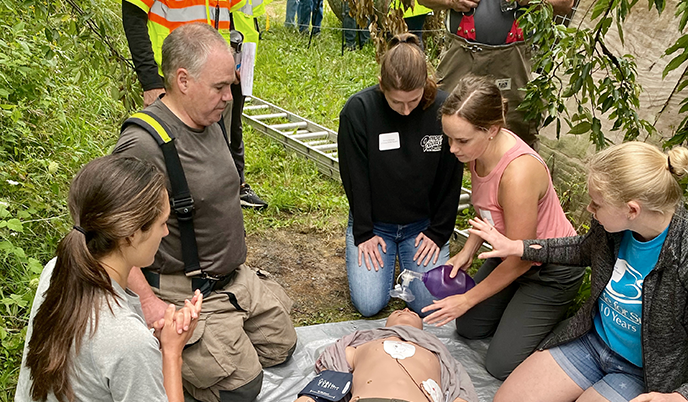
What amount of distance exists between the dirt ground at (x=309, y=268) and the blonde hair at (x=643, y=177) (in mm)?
1922

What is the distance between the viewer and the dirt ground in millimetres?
3990

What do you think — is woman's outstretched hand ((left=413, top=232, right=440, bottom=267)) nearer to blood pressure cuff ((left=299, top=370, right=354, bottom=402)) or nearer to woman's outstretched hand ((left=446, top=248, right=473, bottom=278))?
woman's outstretched hand ((left=446, top=248, right=473, bottom=278))

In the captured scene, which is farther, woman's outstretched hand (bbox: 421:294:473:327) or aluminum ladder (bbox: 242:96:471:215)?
aluminum ladder (bbox: 242:96:471:215)

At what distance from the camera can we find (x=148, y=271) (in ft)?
9.45

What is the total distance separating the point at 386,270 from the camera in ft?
12.9

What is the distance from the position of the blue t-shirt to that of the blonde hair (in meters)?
0.17

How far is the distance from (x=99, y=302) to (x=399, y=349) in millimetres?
1664

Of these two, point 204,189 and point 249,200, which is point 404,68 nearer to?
point 204,189

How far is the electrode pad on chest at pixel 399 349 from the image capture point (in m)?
2.98

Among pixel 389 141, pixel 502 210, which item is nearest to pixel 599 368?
pixel 502 210

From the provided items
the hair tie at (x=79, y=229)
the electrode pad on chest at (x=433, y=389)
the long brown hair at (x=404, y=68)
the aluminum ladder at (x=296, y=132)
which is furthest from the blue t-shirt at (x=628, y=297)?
the aluminum ladder at (x=296, y=132)

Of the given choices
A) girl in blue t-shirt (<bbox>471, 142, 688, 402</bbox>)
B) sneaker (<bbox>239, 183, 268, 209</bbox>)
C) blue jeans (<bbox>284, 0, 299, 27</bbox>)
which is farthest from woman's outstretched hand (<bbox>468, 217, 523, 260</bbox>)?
blue jeans (<bbox>284, 0, 299, 27</bbox>)

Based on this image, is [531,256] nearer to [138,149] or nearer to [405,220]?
[405,220]

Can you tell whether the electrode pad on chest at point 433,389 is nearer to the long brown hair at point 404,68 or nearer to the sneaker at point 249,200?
the long brown hair at point 404,68
